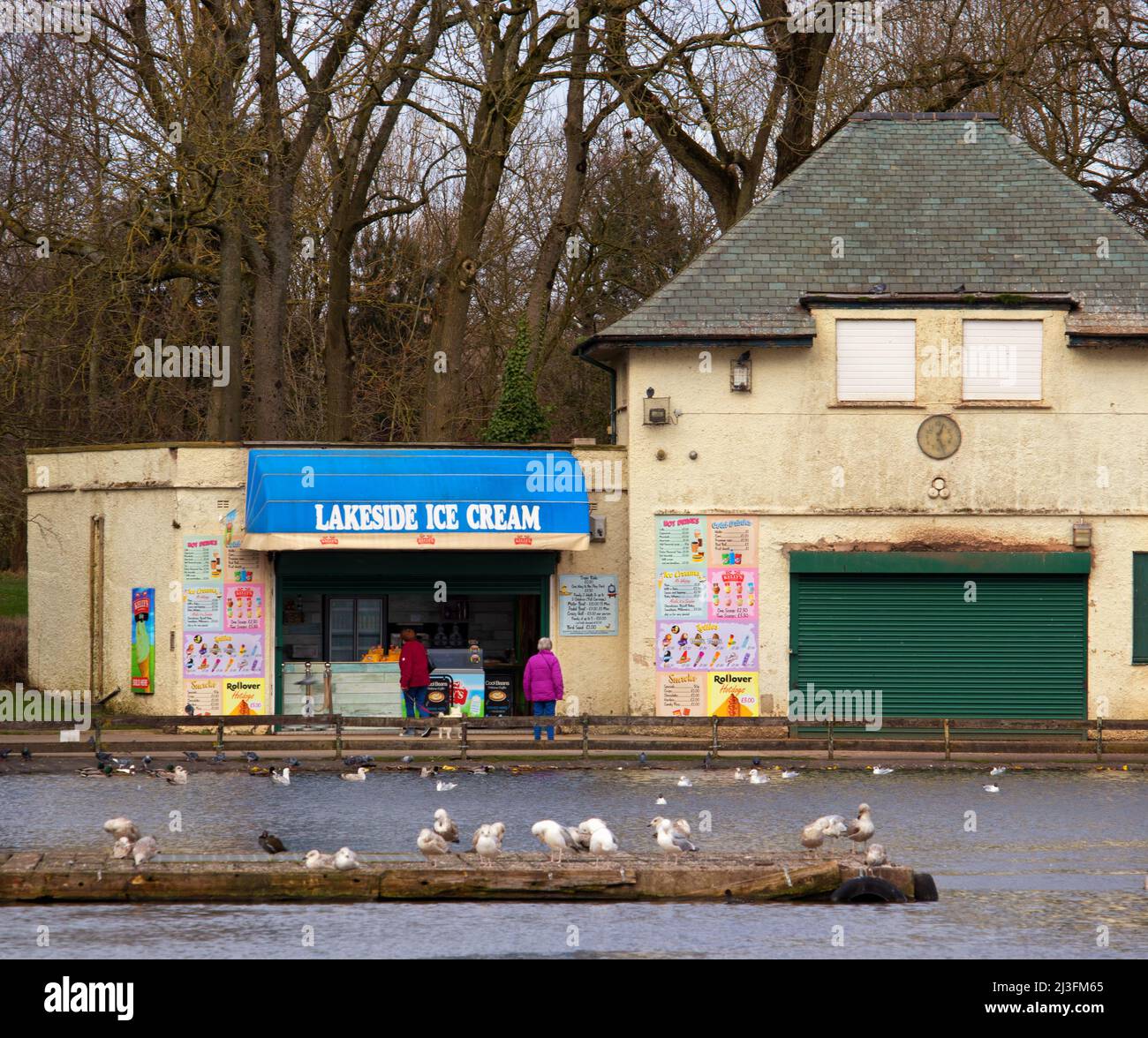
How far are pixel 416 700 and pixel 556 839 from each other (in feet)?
44.9

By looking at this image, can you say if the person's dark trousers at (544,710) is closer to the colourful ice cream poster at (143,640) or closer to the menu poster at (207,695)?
the menu poster at (207,695)

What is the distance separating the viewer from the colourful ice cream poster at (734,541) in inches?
1180

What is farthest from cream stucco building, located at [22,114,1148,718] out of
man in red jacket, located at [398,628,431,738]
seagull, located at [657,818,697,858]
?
seagull, located at [657,818,697,858]

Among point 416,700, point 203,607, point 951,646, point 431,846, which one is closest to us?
point 431,846

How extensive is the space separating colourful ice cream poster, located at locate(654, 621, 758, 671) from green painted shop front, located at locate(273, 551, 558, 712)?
2.00 meters

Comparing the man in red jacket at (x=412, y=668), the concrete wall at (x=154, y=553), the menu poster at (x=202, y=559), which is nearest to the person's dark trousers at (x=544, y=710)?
the concrete wall at (x=154, y=553)

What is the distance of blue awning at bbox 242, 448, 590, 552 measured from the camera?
1137 inches

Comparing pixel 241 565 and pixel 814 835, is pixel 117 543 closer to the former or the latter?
pixel 241 565

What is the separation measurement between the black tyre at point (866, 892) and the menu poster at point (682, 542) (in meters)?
14.5

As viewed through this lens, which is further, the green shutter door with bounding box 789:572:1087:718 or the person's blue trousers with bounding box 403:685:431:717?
the green shutter door with bounding box 789:572:1087:718

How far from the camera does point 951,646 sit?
98.4 ft

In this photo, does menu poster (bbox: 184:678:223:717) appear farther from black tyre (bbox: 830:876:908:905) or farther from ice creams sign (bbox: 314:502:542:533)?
black tyre (bbox: 830:876:908:905)

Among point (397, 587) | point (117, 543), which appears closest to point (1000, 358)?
point (397, 587)
